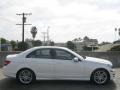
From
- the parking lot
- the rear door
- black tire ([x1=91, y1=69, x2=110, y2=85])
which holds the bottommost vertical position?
the parking lot

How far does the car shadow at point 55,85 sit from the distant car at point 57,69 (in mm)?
228

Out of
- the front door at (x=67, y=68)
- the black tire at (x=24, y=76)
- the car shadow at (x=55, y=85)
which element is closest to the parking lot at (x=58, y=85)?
the car shadow at (x=55, y=85)

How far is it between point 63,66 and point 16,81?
1.99 metres

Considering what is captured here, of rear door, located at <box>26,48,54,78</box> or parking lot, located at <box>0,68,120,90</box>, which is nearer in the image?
parking lot, located at <box>0,68,120,90</box>

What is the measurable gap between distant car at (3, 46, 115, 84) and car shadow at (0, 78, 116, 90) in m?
0.23

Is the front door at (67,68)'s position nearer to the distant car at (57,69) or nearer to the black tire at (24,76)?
the distant car at (57,69)

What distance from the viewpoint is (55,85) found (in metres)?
9.73

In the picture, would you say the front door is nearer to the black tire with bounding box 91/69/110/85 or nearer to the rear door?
the rear door

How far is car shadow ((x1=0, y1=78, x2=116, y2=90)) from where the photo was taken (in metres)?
9.20

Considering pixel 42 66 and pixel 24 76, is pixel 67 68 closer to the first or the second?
pixel 42 66

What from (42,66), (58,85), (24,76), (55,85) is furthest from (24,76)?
(58,85)

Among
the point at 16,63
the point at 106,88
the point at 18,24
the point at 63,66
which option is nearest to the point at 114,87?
the point at 106,88

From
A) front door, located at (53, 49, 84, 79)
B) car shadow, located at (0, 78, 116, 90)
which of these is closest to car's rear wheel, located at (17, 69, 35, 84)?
car shadow, located at (0, 78, 116, 90)

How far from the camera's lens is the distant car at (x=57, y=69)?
32.3ft
